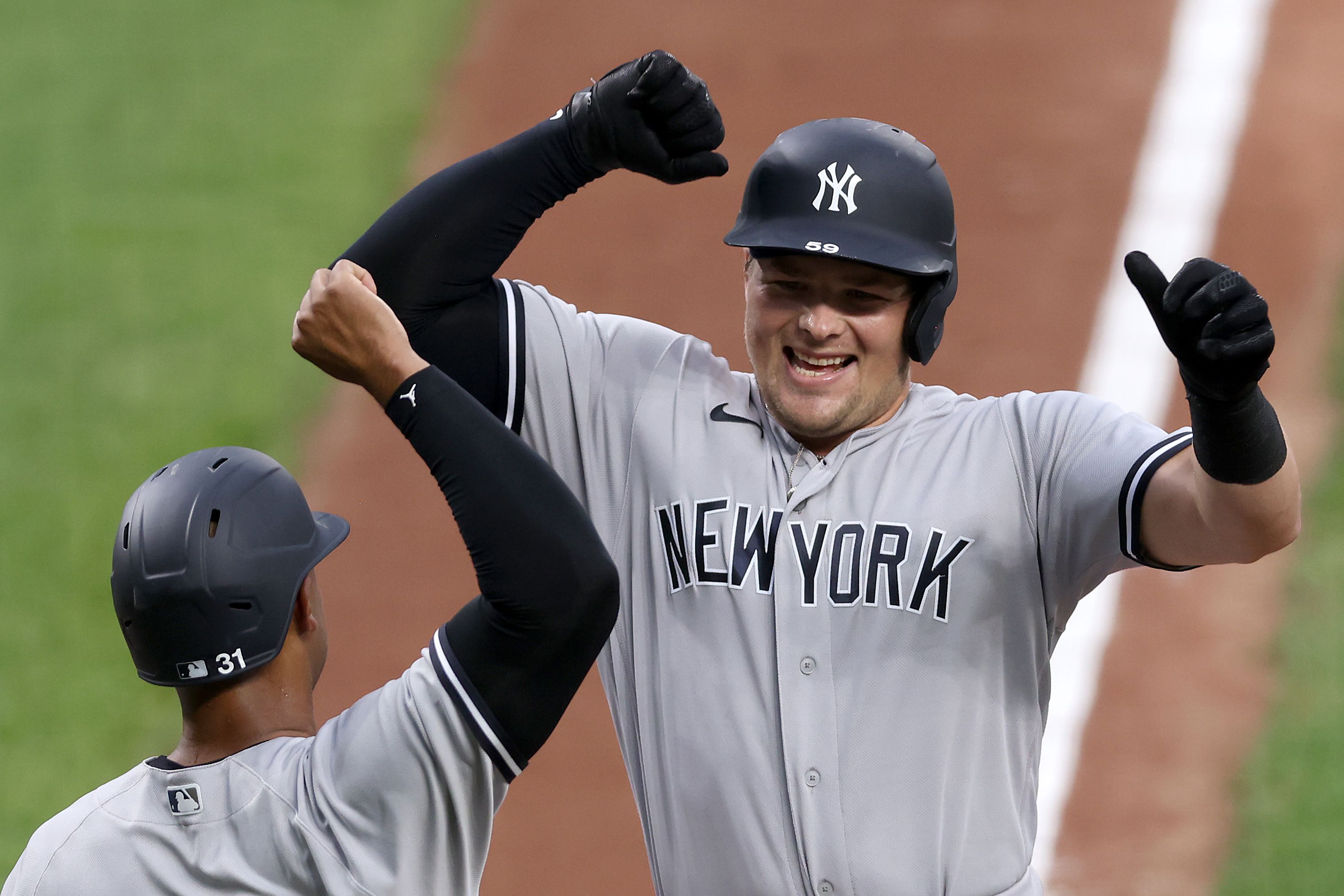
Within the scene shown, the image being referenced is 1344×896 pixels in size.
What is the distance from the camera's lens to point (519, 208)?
2939 millimetres

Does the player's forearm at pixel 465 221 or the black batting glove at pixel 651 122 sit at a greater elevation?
the black batting glove at pixel 651 122

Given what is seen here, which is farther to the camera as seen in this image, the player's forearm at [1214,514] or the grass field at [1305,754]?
the grass field at [1305,754]

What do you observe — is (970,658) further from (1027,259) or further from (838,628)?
(1027,259)

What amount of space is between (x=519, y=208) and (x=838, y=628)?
3.27 ft

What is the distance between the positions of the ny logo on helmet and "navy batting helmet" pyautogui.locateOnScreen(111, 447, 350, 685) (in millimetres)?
1126

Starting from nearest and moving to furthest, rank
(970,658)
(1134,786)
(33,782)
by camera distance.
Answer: (970,658)
(1134,786)
(33,782)

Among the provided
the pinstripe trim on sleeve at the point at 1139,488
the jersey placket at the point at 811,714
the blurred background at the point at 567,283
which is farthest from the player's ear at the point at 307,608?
the blurred background at the point at 567,283

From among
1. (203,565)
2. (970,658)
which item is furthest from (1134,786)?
(203,565)

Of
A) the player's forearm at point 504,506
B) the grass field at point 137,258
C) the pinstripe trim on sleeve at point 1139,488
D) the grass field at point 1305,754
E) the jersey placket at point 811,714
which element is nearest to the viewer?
A: the player's forearm at point 504,506

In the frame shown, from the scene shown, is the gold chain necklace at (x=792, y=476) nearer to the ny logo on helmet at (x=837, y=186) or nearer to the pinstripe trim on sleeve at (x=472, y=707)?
the ny logo on helmet at (x=837, y=186)

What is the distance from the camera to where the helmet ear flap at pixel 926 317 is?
286cm

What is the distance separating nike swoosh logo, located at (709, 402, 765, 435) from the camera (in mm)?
2912

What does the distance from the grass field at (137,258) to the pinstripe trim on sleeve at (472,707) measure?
13.3ft

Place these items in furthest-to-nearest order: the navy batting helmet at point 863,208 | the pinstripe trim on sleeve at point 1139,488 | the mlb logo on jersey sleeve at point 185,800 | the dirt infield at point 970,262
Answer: the dirt infield at point 970,262
the navy batting helmet at point 863,208
the pinstripe trim on sleeve at point 1139,488
the mlb logo on jersey sleeve at point 185,800
